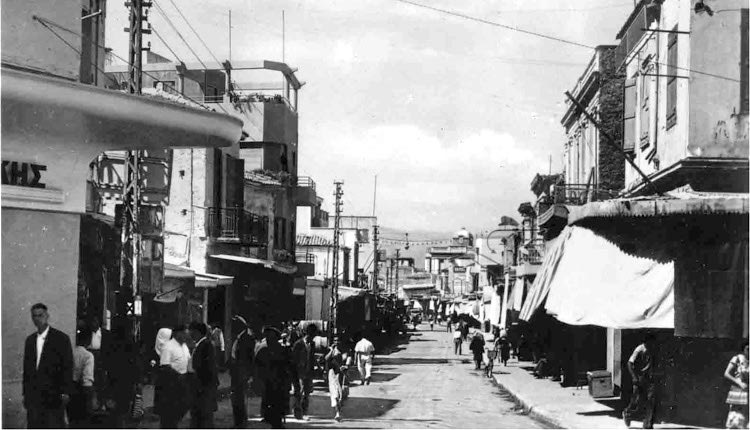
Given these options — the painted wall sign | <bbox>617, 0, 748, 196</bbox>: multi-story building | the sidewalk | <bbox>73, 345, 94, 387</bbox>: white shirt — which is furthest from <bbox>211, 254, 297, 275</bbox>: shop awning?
the painted wall sign

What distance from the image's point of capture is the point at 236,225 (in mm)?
30844

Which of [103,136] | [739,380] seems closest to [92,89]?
[103,136]

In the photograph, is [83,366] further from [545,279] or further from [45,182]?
[545,279]

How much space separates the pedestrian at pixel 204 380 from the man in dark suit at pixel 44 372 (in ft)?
11.8

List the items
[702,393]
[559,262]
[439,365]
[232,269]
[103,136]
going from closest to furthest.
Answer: [103,136] → [702,393] → [559,262] → [232,269] → [439,365]

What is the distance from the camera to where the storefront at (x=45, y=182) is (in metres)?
11.6

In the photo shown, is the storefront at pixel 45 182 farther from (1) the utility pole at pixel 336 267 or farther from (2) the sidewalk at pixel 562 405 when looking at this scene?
(1) the utility pole at pixel 336 267

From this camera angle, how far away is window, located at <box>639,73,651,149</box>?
2405 cm

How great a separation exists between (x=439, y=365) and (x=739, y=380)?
2502 cm

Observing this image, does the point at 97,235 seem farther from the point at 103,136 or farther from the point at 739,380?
the point at 739,380

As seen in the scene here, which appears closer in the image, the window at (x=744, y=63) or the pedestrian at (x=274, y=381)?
the pedestrian at (x=274, y=381)

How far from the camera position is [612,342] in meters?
22.5

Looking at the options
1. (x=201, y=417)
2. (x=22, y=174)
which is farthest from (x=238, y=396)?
(x=22, y=174)

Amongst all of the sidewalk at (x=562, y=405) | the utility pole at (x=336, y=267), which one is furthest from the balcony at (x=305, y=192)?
the sidewalk at (x=562, y=405)
